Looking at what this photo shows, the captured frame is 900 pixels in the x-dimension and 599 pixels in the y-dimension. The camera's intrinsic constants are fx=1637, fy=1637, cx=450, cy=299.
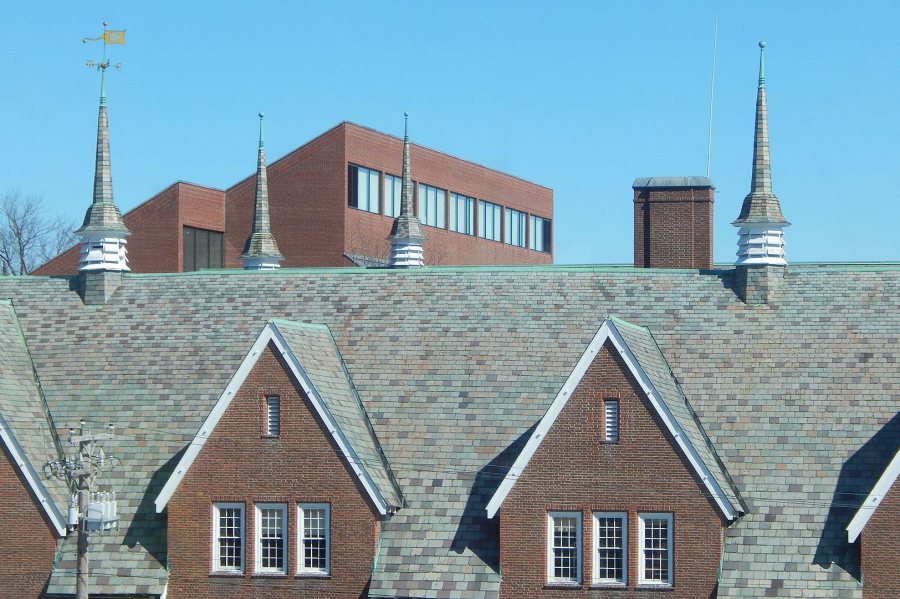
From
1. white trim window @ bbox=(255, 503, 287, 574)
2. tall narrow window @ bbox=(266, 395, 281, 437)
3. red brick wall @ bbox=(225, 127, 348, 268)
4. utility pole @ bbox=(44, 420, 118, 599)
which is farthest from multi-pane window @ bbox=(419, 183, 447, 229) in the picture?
utility pole @ bbox=(44, 420, 118, 599)

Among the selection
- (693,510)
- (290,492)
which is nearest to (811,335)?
(693,510)

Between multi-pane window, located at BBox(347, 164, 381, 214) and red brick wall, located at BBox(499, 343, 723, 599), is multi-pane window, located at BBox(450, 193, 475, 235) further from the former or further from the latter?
red brick wall, located at BBox(499, 343, 723, 599)

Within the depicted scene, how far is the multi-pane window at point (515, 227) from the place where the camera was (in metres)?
111

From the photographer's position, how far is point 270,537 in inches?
1499

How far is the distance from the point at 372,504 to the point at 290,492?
6.47 feet

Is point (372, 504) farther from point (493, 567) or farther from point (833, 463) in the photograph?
point (833, 463)

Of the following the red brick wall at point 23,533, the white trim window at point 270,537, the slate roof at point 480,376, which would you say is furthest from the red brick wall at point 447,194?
the white trim window at point 270,537

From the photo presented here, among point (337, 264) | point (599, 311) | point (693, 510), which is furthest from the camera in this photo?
point (337, 264)

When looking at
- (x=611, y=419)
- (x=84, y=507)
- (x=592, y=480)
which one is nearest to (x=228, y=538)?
(x=84, y=507)

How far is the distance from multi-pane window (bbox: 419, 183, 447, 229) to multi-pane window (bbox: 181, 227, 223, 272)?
42.0 ft

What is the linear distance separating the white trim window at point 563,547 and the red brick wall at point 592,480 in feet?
0.61

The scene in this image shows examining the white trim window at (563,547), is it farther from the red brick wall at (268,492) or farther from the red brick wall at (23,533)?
the red brick wall at (23,533)

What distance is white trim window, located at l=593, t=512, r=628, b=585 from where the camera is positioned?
36125mm

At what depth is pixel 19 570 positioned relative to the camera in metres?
38.9
